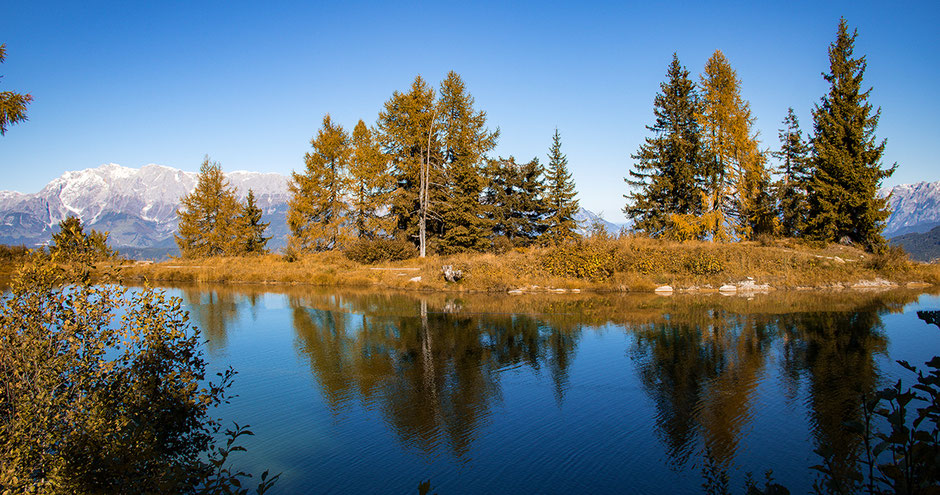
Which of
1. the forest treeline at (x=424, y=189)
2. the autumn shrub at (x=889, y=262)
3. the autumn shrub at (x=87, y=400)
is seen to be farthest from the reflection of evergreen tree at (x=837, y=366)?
the forest treeline at (x=424, y=189)

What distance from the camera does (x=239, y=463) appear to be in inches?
321

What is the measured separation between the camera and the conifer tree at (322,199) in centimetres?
4634

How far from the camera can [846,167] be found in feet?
101

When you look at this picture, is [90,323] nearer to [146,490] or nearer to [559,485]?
[146,490]

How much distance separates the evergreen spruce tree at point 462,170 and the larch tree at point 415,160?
1.00 metres

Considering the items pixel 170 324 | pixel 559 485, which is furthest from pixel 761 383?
pixel 170 324

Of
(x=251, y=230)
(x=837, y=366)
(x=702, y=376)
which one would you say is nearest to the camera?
(x=702, y=376)

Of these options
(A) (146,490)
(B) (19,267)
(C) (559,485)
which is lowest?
(C) (559,485)

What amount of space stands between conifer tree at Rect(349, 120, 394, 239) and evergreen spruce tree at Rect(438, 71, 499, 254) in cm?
494

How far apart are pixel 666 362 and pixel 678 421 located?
4354 millimetres

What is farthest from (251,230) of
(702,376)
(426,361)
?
(702,376)

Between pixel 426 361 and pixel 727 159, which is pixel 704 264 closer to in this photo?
pixel 727 159

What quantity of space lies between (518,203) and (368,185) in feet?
40.6

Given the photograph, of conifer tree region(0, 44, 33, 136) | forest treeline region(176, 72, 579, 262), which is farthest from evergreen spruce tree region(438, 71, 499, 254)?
conifer tree region(0, 44, 33, 136)
